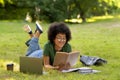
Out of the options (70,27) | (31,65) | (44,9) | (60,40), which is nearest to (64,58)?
(60,40)

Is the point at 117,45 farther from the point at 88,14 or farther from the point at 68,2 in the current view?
the point at 88,14

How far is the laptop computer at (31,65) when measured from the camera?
20.9 feet

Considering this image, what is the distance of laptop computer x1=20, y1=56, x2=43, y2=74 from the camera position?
20.9 ft

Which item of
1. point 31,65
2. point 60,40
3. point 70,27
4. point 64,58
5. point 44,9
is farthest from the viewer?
point 44,9

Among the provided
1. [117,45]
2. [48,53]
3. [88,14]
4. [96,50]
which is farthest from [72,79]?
[88,14]

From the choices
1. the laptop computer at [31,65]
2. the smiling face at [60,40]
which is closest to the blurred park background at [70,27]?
the laptop computer at [31,65]

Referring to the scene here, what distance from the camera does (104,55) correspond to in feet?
32.7

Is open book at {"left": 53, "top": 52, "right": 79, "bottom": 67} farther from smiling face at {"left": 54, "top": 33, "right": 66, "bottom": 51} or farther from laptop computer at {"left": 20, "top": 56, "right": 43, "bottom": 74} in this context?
laptop computer at {"left": 20, "top": 56, "right": 43, "bottom": 74}

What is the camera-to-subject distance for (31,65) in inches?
254

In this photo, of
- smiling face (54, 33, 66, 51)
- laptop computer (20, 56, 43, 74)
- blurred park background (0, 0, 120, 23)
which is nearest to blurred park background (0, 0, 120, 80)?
blurred park background (0, 0, 120, 23)

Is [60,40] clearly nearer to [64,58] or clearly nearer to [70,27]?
[64,58]

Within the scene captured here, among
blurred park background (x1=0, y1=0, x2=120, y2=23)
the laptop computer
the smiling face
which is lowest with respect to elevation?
blurred park background (x1=0, y1=0, x2=120, y2=23)

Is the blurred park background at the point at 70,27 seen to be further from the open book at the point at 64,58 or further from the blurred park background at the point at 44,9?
the open book at the point at 64,58

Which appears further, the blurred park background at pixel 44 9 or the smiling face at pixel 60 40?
the blurred park background at pixel 44 9
